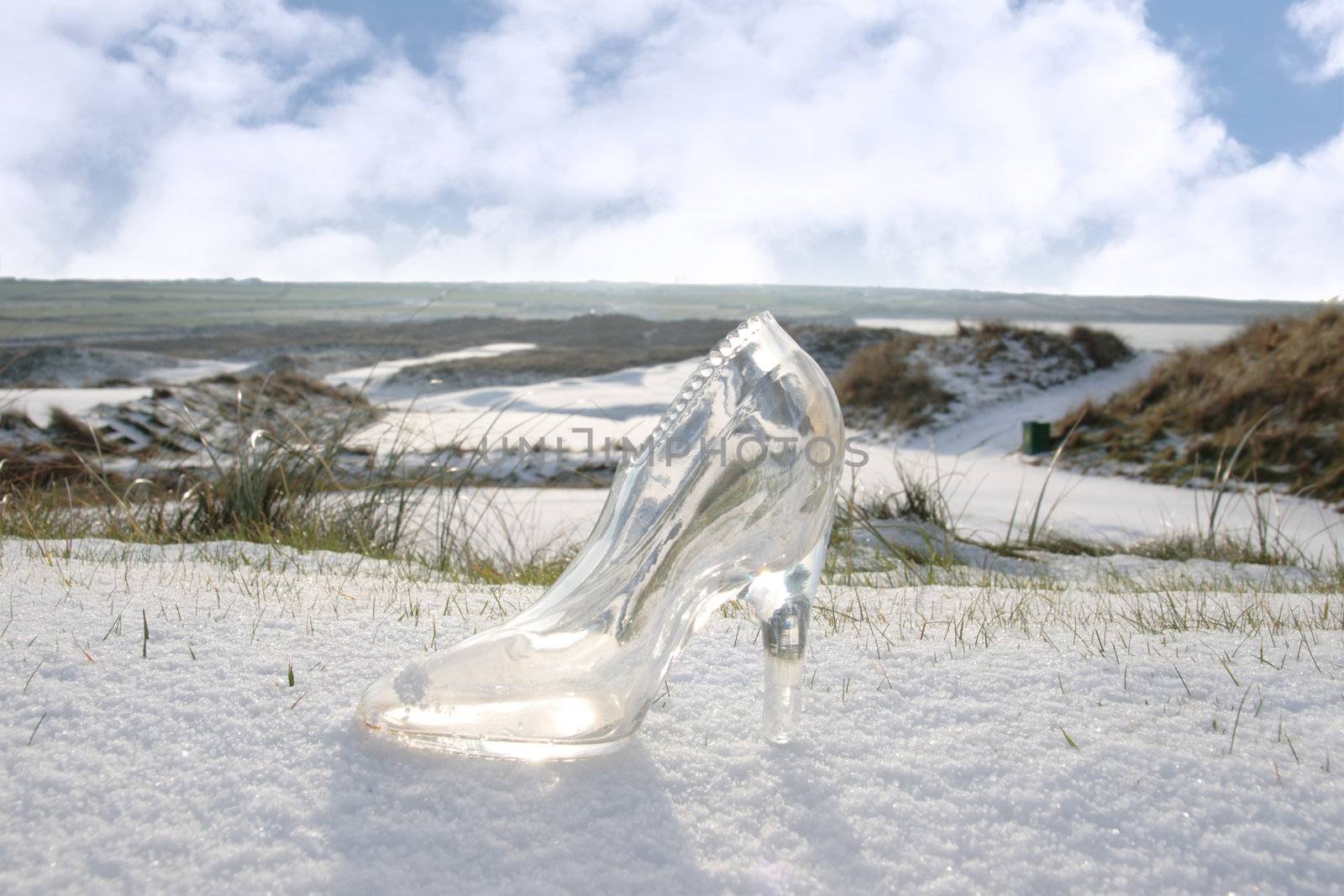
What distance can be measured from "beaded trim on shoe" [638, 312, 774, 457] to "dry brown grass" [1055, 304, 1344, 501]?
4875 millimetres

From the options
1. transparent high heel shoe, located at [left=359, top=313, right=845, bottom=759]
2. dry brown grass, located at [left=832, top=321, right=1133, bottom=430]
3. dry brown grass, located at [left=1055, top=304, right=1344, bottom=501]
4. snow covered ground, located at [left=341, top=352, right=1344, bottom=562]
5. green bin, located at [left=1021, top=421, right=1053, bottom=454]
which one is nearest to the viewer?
transparent high heel shoe, located at [left=359, top=313, right=845, bottom=759]

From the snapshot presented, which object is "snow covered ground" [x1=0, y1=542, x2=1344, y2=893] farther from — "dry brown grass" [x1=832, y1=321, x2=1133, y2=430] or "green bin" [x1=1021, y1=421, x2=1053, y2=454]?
"dry brown grass" [x1=832, y1=321, x2=1133, y2=430]

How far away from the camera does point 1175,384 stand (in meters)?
7.19

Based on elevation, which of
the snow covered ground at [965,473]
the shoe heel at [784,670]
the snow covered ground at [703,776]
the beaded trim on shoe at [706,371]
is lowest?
the snow covered ground at [965,473]

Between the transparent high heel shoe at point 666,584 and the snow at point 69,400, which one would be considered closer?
the transparent high heel shoe at point 666,584

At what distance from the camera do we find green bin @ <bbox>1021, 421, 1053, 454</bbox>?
23.3 feet

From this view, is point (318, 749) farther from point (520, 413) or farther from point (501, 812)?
point (520, 413)

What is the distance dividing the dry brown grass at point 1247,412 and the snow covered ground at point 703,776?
4.57 m

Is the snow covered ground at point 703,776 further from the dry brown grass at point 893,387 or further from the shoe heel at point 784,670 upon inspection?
the dry brown grass at point 893,387

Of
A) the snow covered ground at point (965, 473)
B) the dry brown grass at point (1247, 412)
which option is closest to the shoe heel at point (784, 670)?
the snow covered ground at point (965, 473)

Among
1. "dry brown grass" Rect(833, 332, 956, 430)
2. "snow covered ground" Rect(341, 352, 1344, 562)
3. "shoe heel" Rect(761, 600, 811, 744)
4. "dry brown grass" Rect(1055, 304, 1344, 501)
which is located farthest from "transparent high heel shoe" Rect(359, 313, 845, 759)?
"dry brown grass" Rect(833, 332, 956, 430)

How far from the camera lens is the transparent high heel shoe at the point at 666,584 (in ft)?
3.67

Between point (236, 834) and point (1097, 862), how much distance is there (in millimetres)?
881

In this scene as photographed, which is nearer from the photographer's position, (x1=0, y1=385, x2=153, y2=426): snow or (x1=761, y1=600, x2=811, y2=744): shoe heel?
(x1=761, y1=600, x2=811, y2=744): shoe heel
